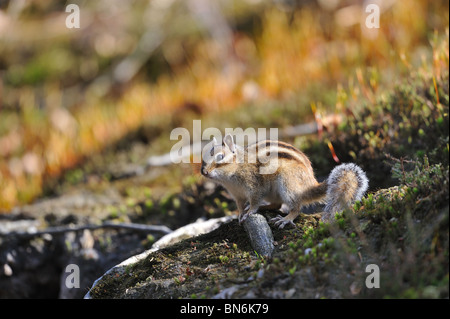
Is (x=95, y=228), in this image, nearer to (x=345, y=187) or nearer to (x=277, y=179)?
(x=277, y=179)

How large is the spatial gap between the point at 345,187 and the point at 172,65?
30.2 ft

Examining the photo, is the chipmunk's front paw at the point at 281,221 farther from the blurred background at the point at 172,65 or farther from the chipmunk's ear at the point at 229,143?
the blurred background at the point at 172,65

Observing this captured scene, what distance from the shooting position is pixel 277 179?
4582mm

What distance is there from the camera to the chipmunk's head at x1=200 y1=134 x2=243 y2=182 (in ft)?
15.4

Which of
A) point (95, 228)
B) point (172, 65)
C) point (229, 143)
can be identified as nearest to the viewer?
point (229, 143)

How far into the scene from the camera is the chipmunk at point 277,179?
4386mm

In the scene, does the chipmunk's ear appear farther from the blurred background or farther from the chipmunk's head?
the blurred background

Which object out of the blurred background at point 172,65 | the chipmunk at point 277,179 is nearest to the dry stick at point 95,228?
the chipmunk at point 277,179

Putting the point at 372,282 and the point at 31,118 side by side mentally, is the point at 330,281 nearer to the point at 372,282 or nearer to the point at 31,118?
the point at 372,282

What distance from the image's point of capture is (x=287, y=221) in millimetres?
4344

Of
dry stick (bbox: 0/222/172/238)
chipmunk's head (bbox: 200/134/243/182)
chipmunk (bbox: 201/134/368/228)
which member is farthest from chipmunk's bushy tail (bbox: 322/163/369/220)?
dry stick (bbox: 0/222/172/238)

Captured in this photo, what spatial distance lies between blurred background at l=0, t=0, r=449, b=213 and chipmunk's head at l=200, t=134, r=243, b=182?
1866 millimetres

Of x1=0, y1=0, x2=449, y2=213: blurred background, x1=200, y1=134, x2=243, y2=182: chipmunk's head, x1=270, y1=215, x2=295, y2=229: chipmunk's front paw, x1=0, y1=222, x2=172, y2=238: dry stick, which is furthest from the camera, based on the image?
x1=0, y1=0, x2=449, y2=213: blurred background

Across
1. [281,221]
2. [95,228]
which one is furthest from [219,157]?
[95,228]
